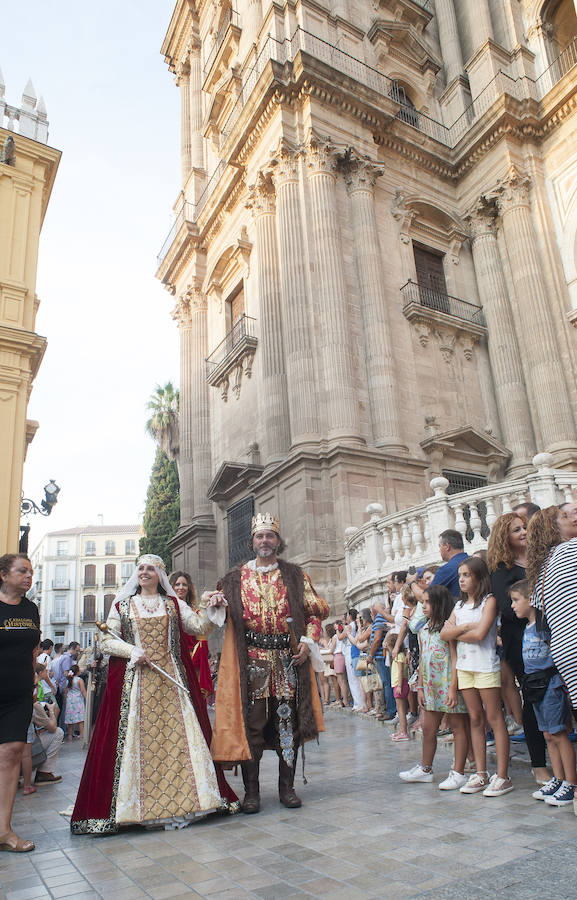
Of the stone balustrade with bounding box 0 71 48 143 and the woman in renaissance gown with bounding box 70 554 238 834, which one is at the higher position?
the stone balustrade with bounding box 0 71 48 143

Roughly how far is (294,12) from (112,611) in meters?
20.4

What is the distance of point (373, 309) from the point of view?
1758cm

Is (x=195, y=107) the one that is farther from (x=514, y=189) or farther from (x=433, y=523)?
(x=433, y=523)

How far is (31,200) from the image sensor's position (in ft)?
47.3

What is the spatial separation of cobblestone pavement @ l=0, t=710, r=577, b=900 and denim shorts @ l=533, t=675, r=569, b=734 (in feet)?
1.53

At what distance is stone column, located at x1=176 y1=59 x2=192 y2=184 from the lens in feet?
90.2

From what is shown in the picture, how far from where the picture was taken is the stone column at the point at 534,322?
18.6 metres

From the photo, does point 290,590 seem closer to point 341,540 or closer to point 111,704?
point 111,704

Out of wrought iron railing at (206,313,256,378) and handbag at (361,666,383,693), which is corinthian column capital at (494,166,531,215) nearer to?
wrought iron railing at (206,313,256,378)

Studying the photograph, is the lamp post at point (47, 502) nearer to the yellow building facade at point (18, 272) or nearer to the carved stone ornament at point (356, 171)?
the yellow building facade at point (18, 272)

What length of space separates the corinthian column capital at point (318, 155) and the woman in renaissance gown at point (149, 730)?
15.4 meters

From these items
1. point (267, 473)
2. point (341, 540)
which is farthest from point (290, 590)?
point (267, 473)

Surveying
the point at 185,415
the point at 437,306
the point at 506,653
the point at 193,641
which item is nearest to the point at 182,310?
the point at 185,415

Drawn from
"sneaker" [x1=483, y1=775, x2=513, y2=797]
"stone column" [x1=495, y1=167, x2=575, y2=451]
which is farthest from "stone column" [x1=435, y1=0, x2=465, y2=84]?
"sneaker" [x1=483, y1=775, x2=513, y2=797]
